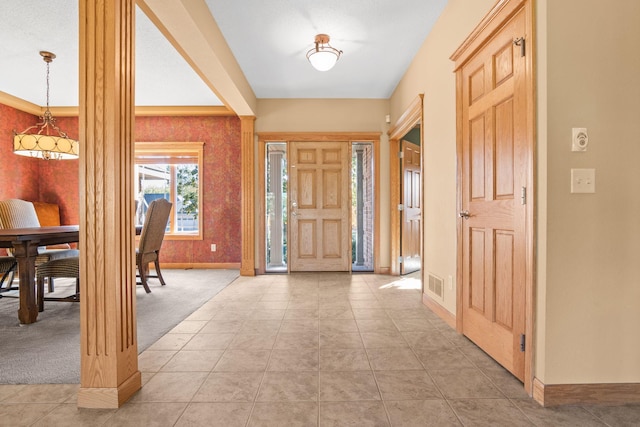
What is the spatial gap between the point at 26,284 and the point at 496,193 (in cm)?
364

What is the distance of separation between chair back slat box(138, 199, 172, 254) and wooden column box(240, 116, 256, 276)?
3.58 ft

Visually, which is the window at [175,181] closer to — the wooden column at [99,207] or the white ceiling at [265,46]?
the white ceiling at [265,46]

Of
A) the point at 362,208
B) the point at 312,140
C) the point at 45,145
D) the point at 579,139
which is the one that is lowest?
the point at 362,208

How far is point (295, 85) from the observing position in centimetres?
447

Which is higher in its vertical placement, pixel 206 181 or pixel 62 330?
pixel 206 181

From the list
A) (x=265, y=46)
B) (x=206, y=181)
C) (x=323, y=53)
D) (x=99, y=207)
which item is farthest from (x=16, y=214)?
(x=323, y=53)

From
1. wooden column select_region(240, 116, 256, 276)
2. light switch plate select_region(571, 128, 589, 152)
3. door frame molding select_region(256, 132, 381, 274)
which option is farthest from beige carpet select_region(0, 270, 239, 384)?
light switch plate select_region(571, 128, 589, 152)

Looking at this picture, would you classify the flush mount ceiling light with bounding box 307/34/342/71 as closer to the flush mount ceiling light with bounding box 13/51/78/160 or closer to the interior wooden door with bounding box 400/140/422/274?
the interior wooden door with bounding box 400/140/422/274

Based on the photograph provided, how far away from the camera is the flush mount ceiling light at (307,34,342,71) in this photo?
3.23m

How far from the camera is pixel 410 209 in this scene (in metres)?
4.98

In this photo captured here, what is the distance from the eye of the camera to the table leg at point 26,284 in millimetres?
2707

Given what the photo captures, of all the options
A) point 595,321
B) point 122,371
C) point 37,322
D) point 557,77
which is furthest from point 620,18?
point 37,322

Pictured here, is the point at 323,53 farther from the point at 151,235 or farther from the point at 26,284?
the point at 26,284

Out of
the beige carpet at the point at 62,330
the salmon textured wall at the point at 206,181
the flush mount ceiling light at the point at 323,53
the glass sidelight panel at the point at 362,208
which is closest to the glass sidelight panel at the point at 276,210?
the salmon textured wall at the point at 206,181
